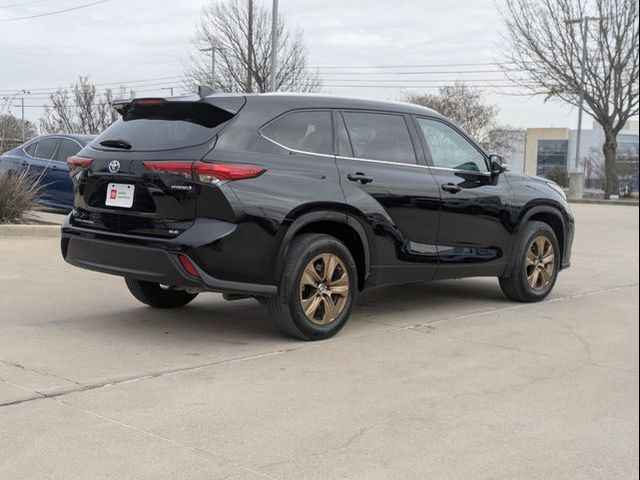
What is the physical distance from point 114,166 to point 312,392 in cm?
224

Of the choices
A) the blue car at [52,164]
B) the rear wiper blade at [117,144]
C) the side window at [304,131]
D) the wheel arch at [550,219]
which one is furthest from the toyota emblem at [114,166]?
the blue car at [52,164]

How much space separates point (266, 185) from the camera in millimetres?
5285

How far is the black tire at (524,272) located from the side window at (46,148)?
28.3 ft

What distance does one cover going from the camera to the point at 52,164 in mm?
12773

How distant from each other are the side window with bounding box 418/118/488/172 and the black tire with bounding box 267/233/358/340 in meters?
1.49

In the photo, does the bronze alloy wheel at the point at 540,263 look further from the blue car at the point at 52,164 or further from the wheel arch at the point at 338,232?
the blue car at the point at 52,164

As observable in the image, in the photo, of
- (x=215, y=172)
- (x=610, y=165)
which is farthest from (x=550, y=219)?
(x=610, y=165)

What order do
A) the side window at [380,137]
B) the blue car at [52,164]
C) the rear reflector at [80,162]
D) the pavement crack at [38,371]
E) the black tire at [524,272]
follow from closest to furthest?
the pavement crack at [38,371], the rear reflector at [80,162], the side window at [380,137], the black tire at [524,272], the blue car at [52,164]

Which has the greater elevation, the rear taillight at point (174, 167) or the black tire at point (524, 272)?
the rear taillight at point (174, 167)

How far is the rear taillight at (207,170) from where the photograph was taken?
5.08 meters

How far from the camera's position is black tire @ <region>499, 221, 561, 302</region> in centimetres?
735

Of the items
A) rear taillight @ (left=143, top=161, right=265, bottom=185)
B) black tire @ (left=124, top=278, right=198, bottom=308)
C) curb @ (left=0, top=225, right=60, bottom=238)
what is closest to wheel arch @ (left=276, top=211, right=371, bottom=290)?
rear taillight @ (left=143, top=161, right=265, bottom=185)

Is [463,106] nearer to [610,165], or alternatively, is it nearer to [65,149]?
[610,165]

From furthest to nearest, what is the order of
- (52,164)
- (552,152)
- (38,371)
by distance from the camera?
1. (552,152)
2. (52,164)
3. (38,371)
